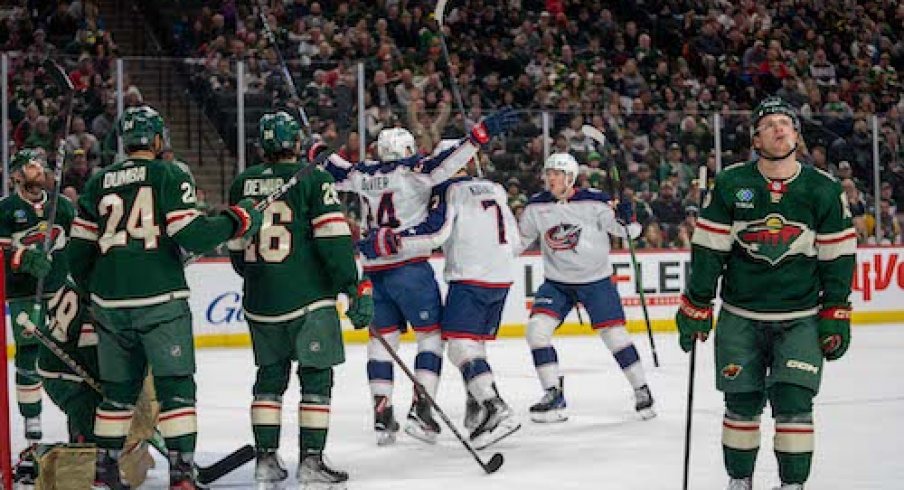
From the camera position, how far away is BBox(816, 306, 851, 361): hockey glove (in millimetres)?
5379

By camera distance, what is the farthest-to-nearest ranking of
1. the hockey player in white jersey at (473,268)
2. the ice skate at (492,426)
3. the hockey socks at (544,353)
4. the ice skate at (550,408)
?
1. the hockey socks at (544,353)
2. the ice skate at (550,408)
3. the hockey player in white jersey at (473,268)
4. the ice skate at (492,426)

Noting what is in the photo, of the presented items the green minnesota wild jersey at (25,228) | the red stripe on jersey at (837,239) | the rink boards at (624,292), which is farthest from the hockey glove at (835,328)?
the rink boards at (624,292)

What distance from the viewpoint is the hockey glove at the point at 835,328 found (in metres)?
5.38

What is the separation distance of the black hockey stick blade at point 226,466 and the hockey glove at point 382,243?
1.43 m

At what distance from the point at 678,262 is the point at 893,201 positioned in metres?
2.60

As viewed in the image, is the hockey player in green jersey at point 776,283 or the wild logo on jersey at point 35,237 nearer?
the hockey player in green jersey at point 776,283

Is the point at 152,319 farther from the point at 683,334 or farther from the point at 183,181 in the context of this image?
the point at 683,334

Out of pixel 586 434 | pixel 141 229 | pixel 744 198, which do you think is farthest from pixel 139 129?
pixel 586 434

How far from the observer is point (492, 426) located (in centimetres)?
753

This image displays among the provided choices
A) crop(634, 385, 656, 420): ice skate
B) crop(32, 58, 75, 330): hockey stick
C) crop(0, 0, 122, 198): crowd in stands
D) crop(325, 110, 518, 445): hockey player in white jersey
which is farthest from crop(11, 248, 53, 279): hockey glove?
crop(0, 0, 122, 198): crowd in stands

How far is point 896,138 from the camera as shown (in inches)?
629

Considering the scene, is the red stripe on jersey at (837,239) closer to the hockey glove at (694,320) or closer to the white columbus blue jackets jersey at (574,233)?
the hockey glove at (694,320)

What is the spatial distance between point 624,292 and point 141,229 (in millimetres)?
9558

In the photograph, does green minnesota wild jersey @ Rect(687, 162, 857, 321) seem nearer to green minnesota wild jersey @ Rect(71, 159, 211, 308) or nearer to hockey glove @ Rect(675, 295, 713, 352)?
hockey glove @ Rect(675, 295, 713, 352)
